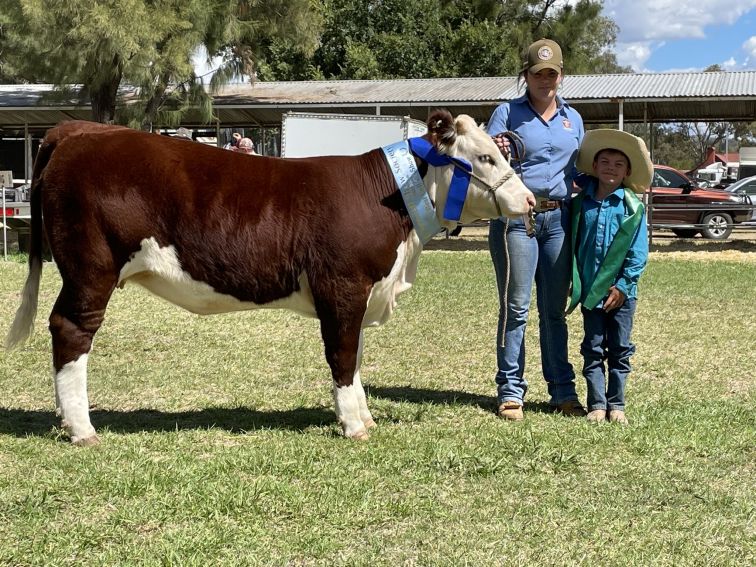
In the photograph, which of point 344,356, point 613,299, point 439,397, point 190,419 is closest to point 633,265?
point 613,299

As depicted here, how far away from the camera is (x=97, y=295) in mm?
4910

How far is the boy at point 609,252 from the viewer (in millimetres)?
5473

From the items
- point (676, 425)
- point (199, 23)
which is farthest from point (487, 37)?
point (676, 425)

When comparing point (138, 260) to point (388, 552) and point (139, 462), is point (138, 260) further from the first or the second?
point (388, 552)

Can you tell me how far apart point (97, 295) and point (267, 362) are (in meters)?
2.83

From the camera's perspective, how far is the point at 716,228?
22.1 metres

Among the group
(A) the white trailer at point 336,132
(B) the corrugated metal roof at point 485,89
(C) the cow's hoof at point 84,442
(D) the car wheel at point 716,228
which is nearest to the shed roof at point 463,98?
(B) the corrugated metal roof at point 485,89

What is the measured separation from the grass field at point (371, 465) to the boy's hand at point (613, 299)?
2.48ft

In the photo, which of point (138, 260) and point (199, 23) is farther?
point (199, 23)

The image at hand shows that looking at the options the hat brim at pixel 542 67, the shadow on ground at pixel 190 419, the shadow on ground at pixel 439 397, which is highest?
the hat brim at pixel 542 67

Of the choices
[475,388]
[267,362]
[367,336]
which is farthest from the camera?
[367,336]

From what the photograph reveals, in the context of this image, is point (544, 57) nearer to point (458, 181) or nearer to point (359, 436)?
point (458, 181)

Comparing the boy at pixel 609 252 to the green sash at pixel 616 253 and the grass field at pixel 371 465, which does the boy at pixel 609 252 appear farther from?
the grass field at pixel 371 465

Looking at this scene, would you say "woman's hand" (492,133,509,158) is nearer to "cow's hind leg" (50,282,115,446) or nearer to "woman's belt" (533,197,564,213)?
"woman's belt" (533,197,564,213)
